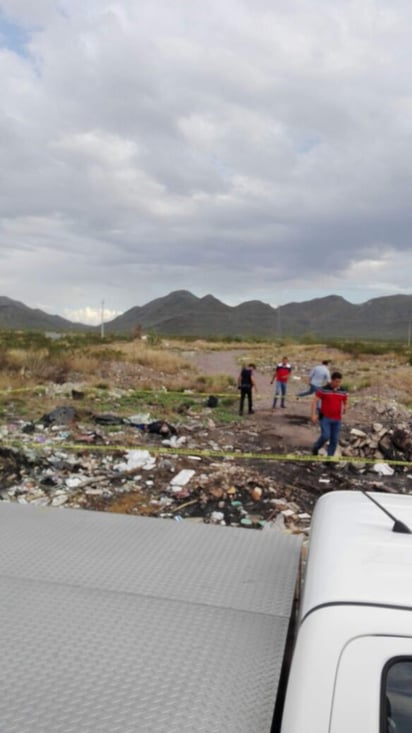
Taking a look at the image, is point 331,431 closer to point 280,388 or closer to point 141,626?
point 280,388

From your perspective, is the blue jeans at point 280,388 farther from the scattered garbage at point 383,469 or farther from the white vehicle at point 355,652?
the white vehicle at point 355,652

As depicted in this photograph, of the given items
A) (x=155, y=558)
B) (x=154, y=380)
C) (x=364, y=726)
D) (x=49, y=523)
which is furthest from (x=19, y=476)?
(x=154, y=380)

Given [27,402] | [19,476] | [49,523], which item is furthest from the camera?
[27,402]

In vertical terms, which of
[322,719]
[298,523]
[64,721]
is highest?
[322,719]

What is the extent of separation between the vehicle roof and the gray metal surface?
28cm

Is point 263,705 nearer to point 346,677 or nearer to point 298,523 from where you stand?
point 346,677

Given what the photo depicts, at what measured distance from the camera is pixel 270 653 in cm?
167

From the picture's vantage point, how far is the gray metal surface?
1441mm

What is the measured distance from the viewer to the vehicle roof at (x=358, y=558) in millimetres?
1400

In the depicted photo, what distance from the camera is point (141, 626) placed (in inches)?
70.9

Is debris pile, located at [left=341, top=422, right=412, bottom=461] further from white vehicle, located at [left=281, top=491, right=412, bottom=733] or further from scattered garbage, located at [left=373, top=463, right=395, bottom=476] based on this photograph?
white vehicle, located at [left=281, top=491, right=412, bottom=733]

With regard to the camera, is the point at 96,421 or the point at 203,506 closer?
the point at 203,506

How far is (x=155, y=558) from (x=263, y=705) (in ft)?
3.14

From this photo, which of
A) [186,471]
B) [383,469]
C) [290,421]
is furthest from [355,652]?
[290,421]
